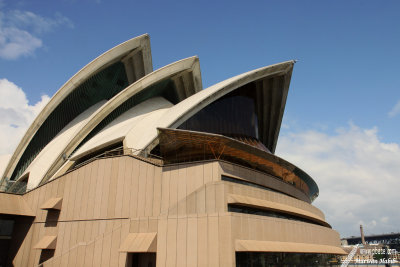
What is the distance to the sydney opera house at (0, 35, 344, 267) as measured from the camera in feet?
51.2

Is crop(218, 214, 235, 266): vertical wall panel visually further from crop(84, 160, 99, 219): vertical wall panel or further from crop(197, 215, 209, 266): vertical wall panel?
crop(84, 160, 99, 219): vertical wall panel

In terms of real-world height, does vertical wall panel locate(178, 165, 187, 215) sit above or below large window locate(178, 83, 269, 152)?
below

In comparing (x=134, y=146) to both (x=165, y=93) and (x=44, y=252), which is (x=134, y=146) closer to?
(x=44, y=252)

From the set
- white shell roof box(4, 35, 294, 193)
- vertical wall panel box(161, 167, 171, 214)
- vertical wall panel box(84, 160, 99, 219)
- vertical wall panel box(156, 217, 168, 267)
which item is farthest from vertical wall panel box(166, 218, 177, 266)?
white shell roof box(4, 35, 294, 193)

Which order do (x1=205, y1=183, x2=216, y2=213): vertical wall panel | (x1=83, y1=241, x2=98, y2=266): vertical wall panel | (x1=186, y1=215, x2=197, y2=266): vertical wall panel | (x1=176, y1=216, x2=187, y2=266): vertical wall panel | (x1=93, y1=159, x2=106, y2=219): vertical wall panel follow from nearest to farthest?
1. (x1=186, y1=215, x2=197, y2=266): vertical wall panel
2. (x1=176, y1=216, x2=187, y2=266): vertical wall panel
3. (x1=205, y1=183, x2=216, y2=213): vertical wall panel
4. (x1=83, y1=241, x2=98, y2=266): vertical wall panel
5. (x1=93, y1=159, x2=106, y2=219): vertical wall panel

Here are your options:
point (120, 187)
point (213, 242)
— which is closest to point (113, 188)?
point (120, 187)

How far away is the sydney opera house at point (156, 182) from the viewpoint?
1559 centimetres

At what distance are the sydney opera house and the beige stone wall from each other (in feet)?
0.21

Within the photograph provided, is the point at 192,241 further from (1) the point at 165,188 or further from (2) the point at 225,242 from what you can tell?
(1) the point at 165,188

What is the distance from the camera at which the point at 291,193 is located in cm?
2472

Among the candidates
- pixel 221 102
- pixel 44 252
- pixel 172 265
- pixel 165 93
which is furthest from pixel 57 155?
pixel 172 265

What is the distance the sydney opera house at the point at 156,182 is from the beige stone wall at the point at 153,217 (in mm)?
63

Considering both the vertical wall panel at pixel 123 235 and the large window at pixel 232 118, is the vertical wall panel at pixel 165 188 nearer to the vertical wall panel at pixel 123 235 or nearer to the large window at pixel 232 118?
the vertical wall panel at pixel 123 235

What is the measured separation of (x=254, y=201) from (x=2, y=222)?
20.1m
